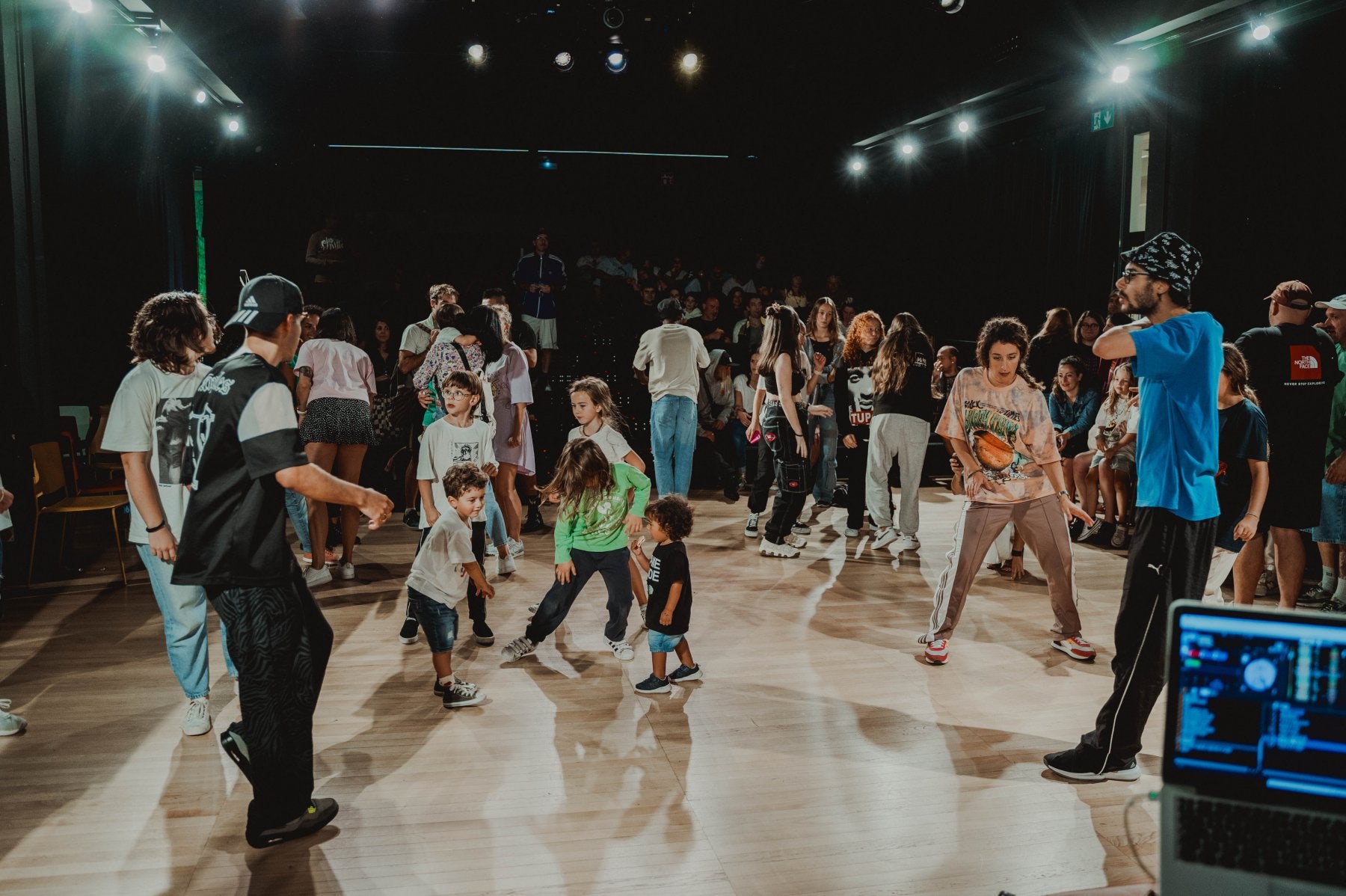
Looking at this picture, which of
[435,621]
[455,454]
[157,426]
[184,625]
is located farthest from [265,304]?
[455,454]

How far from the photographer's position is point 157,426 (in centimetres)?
352

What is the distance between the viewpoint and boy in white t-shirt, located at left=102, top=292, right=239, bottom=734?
3422mm

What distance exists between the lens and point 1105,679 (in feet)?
14.2

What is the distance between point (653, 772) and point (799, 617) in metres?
2.02

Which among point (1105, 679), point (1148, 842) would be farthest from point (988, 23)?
point (1148, 842)

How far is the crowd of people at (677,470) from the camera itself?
2809 mm

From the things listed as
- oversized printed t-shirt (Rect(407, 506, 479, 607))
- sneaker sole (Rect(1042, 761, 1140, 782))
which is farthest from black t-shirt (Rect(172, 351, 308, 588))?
sneaker sole (Rect(1042, 761, 1140, 782))

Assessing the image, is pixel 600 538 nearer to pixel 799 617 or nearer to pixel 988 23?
pixel 799 617

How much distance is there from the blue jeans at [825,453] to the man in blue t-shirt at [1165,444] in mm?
4271

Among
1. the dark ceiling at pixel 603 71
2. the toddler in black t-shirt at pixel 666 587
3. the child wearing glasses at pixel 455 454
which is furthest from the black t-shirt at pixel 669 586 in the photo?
the dark ceiling at pixel 603 71

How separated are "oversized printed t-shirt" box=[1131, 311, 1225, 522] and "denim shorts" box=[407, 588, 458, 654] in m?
2.65

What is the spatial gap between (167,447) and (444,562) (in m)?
1.11

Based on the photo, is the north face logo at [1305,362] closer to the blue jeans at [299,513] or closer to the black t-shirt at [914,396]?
the black t-shirt at [914,396]

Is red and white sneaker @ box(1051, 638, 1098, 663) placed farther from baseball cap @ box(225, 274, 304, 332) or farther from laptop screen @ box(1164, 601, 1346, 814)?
baseball cap @ box(225, 274, 304, 332)
